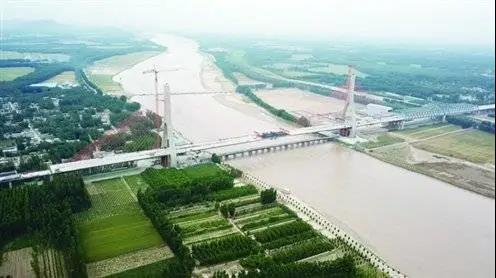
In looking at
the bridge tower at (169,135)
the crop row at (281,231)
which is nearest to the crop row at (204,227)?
the crop row at (281,231)

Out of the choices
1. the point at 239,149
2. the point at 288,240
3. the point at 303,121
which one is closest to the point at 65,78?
the point at 303,121

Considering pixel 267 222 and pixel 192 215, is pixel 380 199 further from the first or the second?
pixel 192 215

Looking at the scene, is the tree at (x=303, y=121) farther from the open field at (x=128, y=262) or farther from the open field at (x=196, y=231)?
the open field at (x=128, y=262)

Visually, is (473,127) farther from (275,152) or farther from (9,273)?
(9,273)

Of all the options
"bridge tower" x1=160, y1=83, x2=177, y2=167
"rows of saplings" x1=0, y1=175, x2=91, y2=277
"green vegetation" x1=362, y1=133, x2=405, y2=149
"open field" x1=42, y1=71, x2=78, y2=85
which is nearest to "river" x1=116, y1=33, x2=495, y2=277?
"green vegetation" x1=362, y1=133, x2=405, y2=149

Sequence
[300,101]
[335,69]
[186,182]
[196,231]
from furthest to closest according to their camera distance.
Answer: [335,69], [300,101], [186,182], [196,231]
